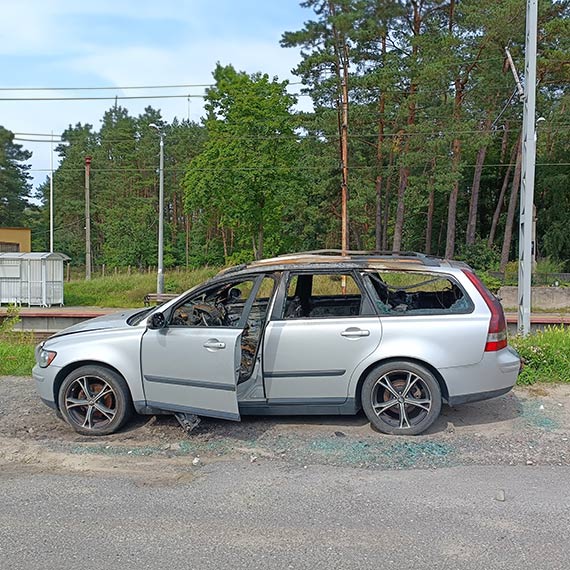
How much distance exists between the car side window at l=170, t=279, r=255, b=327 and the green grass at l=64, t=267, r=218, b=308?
24091 mm

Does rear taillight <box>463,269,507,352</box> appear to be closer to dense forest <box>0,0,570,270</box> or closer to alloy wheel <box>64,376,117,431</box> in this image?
alloy wheel <box>64,376,117,431</box>

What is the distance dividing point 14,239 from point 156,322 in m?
39.9

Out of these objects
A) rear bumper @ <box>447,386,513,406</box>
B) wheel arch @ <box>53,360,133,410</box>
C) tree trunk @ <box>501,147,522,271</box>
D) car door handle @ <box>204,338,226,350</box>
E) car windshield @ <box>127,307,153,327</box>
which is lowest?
rear bumper @ <box>447,386,513,406</box>

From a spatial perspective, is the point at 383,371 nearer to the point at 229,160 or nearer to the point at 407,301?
the point at 407,301

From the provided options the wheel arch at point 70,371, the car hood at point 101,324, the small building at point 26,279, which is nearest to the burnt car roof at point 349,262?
the car hood at point 101,324

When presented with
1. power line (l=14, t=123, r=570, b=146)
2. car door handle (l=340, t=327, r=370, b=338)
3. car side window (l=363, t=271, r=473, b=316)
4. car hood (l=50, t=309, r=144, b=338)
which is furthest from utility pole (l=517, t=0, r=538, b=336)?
power line (l=14, t=123, r=570, b=146)

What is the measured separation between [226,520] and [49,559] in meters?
1.09

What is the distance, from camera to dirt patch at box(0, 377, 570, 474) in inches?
186

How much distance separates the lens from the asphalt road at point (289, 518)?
127 inches

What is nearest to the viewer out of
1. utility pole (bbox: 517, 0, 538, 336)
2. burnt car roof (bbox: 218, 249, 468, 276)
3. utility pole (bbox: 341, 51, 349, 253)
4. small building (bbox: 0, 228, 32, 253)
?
burnt car roof (bbox: 218, 249, 468, 276)

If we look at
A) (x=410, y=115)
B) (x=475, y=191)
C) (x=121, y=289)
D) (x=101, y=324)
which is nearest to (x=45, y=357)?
(x=101, y=324)

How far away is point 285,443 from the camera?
16.8 ft

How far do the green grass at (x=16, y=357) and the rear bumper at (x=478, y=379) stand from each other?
586 centimetres

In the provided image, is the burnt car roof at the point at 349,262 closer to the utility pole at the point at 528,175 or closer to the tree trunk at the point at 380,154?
the utility pole at the point at 528,175
